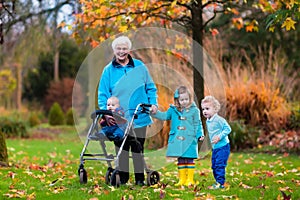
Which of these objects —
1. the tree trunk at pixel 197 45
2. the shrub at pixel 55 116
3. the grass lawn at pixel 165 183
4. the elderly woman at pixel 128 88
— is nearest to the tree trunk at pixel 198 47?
the tree trunk at pixel 197 45

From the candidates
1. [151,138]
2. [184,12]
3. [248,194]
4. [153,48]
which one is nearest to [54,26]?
[153,48]

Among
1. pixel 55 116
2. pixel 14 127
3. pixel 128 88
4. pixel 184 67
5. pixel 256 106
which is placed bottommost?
pixel 14 127

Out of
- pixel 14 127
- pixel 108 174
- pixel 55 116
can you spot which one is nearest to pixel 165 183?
pixel 108 174

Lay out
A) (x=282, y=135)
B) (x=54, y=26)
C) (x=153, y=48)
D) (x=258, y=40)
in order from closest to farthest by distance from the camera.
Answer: (x=282, y=135), (x=153, y=48), (x=54, y=26), (x=258, y=40)

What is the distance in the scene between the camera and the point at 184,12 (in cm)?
880

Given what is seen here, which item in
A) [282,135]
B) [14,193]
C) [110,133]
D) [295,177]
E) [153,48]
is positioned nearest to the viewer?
[14,193]

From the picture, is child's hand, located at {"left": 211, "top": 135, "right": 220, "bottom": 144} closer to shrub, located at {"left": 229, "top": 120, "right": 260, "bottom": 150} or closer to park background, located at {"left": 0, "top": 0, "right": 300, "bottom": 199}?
park background, located at {"left": 0, "top": 0, "right": 300, "bottom": 199}

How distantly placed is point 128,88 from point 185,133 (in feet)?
2.60

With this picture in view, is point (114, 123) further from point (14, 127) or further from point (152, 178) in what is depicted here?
point (14, 127)

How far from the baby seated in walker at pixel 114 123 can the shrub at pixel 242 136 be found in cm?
514

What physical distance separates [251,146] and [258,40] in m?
7.76

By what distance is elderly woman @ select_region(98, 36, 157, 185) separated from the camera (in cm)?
540

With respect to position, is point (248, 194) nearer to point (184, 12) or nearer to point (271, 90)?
point (184, 12)

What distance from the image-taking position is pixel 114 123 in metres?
5.35
